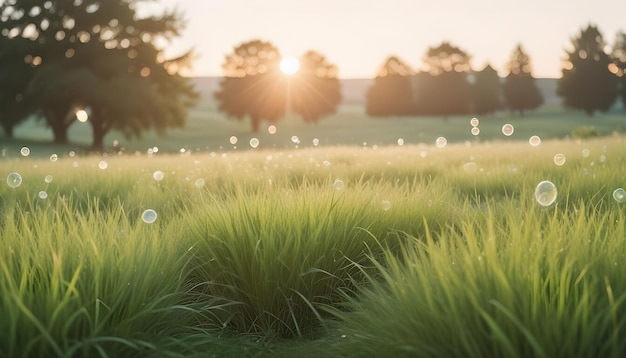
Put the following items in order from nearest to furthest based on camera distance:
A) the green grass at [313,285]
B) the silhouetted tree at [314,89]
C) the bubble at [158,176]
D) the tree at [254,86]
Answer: the green grass at [313,285]
the bubble at [158,176]
the tree at [254,86]
the silhouetted tree at [314,89]

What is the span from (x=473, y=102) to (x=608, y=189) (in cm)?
6412

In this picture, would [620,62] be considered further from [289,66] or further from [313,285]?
[313,285]

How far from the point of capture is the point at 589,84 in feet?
202

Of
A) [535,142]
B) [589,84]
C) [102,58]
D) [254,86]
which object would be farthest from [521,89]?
[535,142]

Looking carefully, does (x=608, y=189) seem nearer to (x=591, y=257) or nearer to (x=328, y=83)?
(x=591, y=257)

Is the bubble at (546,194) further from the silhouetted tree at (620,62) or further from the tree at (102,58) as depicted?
the silhouetted tree at (620,62)

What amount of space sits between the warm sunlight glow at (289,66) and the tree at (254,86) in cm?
99

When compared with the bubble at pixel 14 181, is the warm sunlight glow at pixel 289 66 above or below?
above

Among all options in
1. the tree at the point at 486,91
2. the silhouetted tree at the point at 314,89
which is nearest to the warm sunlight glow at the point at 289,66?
the silhouetted tree at the point at 314,89

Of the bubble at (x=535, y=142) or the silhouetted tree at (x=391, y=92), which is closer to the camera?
the bubble at (x=535, y=142)

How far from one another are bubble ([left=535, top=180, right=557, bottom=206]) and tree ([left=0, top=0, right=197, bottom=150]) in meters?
29.8

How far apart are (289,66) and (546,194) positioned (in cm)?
6019

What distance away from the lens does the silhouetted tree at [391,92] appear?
226 ft

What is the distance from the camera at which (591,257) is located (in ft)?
7.86
